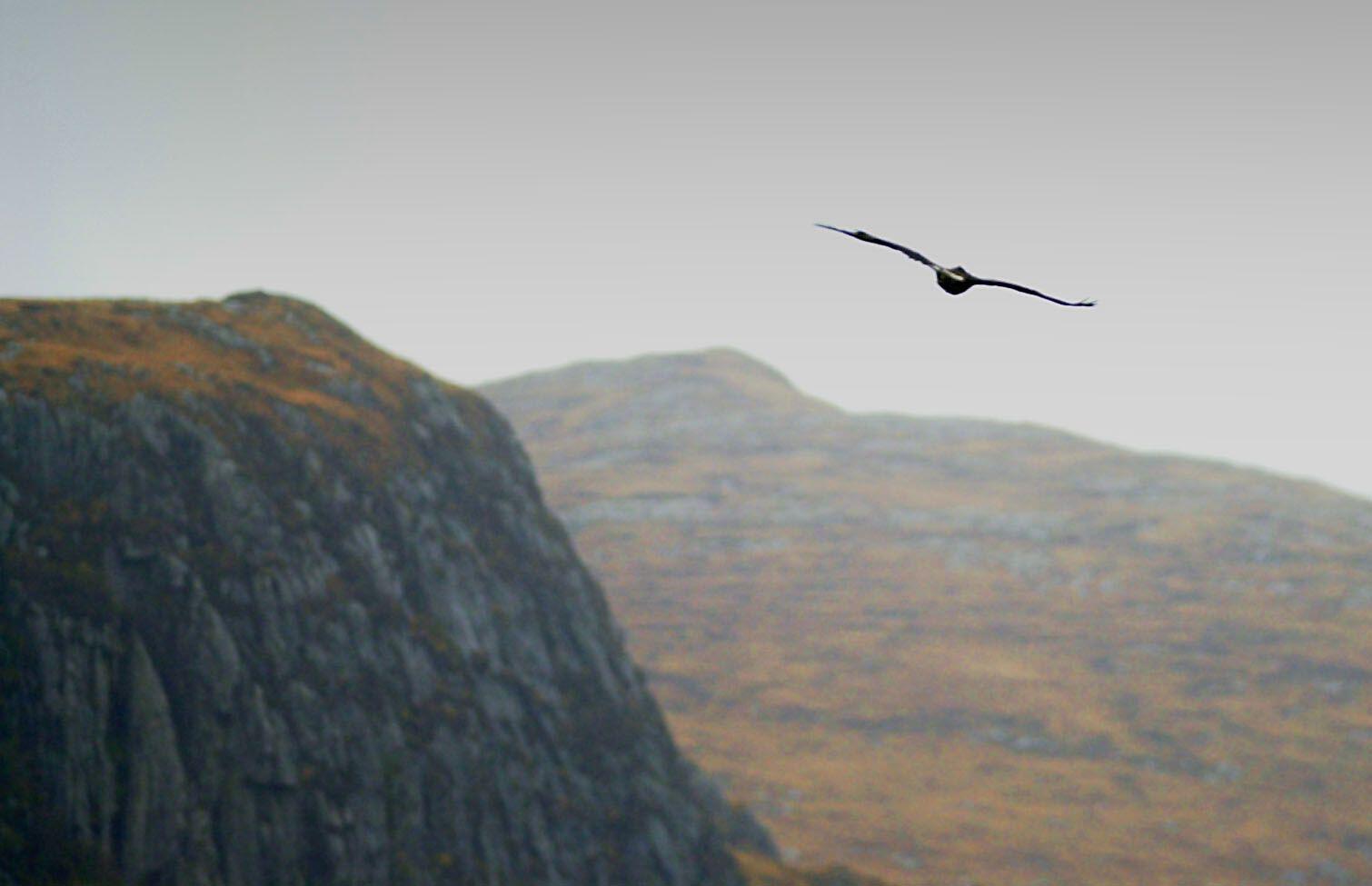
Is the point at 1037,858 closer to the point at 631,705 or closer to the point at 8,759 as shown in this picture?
the point at 631,705

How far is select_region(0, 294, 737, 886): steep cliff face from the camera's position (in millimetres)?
38250

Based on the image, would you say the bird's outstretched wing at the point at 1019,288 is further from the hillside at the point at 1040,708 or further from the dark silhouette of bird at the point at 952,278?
the hillside at the point at 1040,708

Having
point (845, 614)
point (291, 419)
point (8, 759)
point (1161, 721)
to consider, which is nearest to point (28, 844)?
point (8, 759)

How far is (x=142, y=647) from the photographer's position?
133 feet

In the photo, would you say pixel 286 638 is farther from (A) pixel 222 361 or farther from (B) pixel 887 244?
(B) pixel 887 244

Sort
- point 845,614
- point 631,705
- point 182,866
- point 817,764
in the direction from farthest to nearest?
1. point 845,614
2. point 817,764
3. point 631,705
4. point 182,866

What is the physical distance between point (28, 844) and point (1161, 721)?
464 ft

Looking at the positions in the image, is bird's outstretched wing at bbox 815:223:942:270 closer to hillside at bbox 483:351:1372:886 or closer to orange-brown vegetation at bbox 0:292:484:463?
orange-brown vegetation at bbox 0:292:484:463

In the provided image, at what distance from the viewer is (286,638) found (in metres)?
46.8

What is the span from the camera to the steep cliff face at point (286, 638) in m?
38.2

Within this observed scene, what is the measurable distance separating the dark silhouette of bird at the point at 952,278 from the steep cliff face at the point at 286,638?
34503mm

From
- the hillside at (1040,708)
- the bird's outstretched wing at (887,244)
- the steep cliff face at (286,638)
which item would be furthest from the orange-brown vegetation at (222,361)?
the hillside at (1040,708)

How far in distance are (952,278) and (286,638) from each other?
41.5 metres

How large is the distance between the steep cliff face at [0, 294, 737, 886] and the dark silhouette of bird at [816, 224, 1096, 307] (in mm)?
34503
